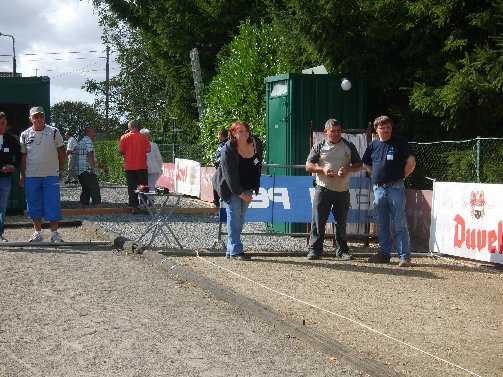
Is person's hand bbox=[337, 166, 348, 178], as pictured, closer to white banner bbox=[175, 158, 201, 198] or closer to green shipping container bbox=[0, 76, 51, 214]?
green shipping container bbox=[0, 76, 51, 214]

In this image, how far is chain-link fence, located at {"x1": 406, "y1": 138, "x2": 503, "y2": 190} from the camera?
14.3 meters

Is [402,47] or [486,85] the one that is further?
[402,47]

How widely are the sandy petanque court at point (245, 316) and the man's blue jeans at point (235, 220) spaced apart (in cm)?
35

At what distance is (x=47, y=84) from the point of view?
21.3m

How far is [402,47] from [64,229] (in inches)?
259

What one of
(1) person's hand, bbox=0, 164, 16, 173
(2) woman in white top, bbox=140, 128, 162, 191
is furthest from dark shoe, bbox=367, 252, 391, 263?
(2) woman in white top, bbox=140, 128, 162, 191

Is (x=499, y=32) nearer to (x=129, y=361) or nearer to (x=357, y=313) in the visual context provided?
(x=357, y=313)

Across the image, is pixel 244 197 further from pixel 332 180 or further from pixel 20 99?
pixel 20 99

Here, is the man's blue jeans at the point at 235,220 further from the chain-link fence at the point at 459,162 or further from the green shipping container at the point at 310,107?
the green shipping container at the point at 310,107

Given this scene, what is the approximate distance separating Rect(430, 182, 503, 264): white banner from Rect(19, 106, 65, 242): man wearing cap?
17.2 feet

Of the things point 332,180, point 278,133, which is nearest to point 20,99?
point 278,133

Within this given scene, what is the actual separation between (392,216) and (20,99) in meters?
10.2

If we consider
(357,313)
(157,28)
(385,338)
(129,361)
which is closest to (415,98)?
(357,313)

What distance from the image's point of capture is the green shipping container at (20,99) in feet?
68.5
